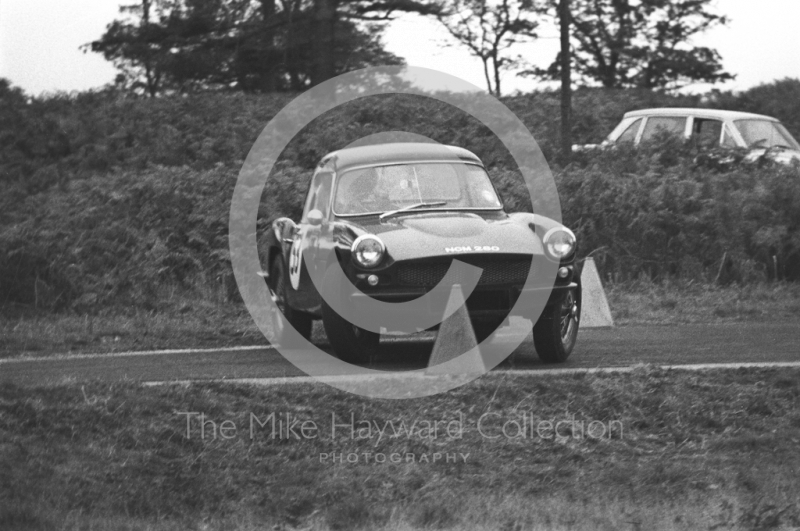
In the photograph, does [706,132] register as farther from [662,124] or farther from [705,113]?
[662,124]

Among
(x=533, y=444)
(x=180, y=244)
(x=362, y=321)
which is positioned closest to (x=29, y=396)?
(x=362, y=321)

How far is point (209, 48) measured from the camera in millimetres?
25078

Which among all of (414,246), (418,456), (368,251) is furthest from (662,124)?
(418,456)

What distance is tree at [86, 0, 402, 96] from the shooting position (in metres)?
24.2

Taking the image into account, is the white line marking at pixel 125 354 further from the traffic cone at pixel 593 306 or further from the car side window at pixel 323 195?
the traffic cone at pixel 593 306

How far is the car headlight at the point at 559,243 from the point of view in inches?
303

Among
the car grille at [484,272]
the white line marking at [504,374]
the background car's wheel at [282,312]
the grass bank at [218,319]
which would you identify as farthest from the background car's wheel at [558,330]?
the grass bank at [218,319]

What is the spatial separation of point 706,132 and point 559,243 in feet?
40.6

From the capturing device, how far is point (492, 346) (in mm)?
8711

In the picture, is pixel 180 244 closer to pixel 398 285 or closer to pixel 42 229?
pixel 42 229

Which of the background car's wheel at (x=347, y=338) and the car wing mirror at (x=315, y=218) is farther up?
the car wing mirror at (x=315, y=218)

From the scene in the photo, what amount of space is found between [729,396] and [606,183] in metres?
9.36

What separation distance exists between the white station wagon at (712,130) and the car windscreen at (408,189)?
34.0 feet

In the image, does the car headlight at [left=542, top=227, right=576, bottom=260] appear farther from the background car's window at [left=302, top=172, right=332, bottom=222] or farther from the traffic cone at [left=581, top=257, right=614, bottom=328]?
the traffic cone at [left=581, top=257, right=614, bottom=328]
